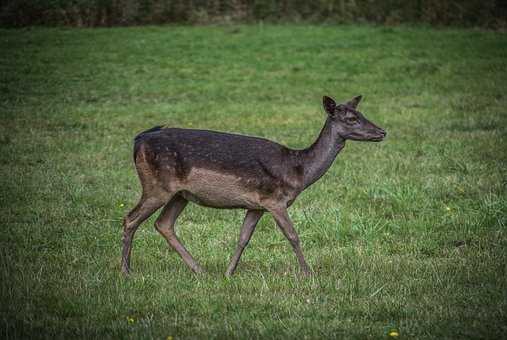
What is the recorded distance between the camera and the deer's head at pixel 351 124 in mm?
7863

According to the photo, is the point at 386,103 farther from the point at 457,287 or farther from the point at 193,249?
the point at 457,287

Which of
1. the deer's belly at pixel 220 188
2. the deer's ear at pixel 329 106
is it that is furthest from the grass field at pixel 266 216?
the deer's ear at pixel 329 106

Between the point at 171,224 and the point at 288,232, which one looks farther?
the point at 171,224

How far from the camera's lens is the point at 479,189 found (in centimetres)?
1096

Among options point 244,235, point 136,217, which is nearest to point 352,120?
point 244,235

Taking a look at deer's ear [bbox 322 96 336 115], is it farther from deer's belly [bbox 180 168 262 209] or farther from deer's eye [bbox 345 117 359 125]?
deer's belly [bbox 180 168 262 209]

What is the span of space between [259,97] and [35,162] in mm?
8464

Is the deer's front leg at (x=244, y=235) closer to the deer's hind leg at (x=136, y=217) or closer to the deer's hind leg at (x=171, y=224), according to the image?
the deer's hind leg at (x=171, y=224)

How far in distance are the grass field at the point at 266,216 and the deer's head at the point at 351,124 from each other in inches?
50.0

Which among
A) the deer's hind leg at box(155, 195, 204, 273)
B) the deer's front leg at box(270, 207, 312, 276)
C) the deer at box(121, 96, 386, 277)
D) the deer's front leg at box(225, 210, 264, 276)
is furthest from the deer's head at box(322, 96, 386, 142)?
the deer's hind leg at box(155, 195, 204, 273)

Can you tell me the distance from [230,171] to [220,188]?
0.19 meters

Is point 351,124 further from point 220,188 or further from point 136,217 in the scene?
point 136,217

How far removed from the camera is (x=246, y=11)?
29.6m

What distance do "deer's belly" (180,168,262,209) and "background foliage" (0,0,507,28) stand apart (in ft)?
69.5
